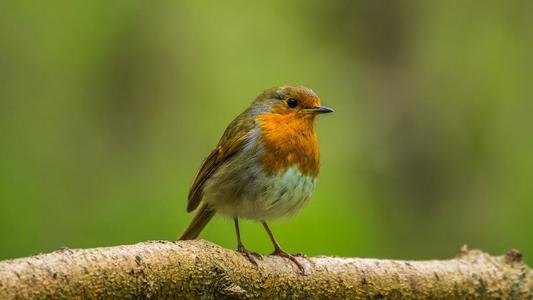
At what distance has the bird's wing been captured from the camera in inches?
181

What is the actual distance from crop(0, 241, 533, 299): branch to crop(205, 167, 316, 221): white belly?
2.06ft

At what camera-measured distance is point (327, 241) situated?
611 cm

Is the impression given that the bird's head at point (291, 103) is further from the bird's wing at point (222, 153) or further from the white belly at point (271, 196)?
the white belly at point (271, 196)

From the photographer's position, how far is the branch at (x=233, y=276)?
2707 millimetres

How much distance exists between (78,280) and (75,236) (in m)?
3.33

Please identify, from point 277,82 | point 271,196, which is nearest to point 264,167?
point 271,196

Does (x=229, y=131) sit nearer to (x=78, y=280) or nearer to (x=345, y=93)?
(x=78, y=280)

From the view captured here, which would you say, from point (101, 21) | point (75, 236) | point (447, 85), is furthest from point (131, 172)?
point (447, 85)

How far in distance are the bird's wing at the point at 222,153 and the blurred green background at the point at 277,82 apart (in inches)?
50.1

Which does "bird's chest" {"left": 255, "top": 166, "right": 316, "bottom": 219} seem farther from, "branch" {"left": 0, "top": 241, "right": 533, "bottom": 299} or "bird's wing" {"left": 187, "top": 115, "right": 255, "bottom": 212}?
"branch" {"left": 0, "top": 241, "right": 533, "bottom": 299}

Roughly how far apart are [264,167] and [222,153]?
38 cm

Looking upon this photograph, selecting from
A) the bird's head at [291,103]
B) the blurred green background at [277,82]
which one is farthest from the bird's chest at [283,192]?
the blurred green background at [277,82]

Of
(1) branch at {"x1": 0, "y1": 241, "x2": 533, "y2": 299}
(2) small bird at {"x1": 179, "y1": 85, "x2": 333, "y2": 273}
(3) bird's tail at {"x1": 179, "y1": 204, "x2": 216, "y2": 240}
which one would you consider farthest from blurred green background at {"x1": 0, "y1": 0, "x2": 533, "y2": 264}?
(1) branch at {"x1": 0, "y1": 241, "x2": 533, "y2": 299}

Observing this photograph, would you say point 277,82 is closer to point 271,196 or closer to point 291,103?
point 291,103
